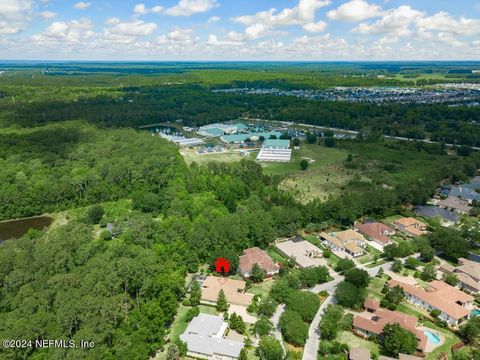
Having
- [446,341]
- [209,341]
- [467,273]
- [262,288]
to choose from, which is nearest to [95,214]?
[262,288]

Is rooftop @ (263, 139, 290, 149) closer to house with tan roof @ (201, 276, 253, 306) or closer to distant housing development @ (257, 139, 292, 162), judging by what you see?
distant housing development @ (257, 139, 292, 162)

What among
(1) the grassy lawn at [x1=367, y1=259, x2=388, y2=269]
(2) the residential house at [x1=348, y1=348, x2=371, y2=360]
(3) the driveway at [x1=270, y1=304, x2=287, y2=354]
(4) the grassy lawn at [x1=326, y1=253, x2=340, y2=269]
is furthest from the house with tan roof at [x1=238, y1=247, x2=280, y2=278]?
(2) the residential house at [x1=348, y1=348, x2=371, y2=360]

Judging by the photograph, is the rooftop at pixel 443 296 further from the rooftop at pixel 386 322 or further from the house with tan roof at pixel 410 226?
the house with tan roof at pixel 410 226

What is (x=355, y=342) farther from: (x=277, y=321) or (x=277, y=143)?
(x=277, y=143)

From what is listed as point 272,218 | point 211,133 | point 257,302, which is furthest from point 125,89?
point 257,302

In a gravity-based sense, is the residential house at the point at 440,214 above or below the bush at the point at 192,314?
above

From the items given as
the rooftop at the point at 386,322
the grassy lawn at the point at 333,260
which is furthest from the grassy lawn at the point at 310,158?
the rooftop at the point at 386,322
